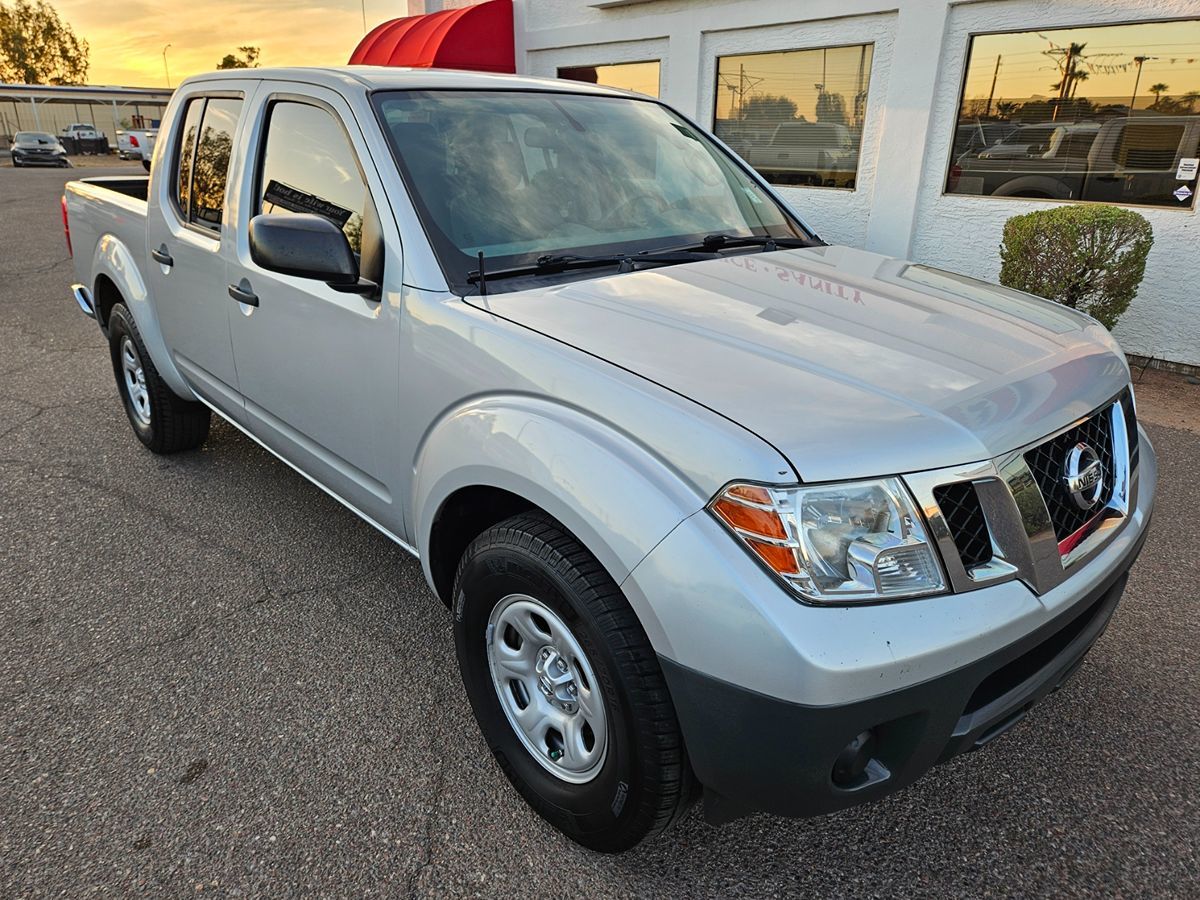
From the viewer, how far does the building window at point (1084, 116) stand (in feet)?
21.1

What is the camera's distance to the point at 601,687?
1816mm

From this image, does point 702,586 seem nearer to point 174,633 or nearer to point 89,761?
point 89,761

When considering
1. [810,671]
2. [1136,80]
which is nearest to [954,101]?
[1136,80]

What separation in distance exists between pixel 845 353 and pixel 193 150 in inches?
124

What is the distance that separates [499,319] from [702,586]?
94 centimetres

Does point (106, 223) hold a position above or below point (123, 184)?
below

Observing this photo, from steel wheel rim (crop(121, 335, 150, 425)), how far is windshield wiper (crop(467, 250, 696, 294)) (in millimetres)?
2845

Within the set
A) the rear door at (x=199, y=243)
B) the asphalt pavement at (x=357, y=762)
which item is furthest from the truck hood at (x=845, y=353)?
the rear door at (x=199, y=243)

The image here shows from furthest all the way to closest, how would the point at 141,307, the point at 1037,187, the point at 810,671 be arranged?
the point at 1037,187 → the point at 141,307 → the point at 810,671

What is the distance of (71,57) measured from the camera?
74938 mm

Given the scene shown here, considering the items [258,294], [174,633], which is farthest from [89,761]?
[258,294]

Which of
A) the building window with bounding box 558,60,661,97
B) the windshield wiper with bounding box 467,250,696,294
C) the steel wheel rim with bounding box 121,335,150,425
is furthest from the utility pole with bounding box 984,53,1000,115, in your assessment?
the steel wheel rim with bounding box 121,335,150,425

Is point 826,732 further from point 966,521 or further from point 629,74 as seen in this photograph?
point 629,74

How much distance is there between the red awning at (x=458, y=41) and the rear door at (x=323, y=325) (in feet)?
→ 28.7
